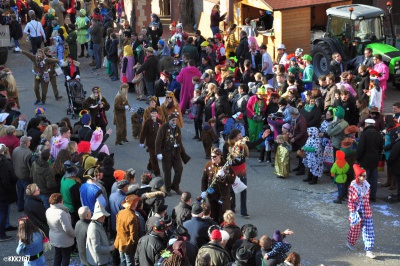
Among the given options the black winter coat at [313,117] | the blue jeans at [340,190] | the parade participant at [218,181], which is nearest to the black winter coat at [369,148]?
the blue jeans at [340,190]

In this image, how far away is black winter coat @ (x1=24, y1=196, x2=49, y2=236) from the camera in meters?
11.0

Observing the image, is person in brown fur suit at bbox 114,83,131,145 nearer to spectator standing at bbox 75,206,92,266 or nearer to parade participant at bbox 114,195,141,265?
parade participant at bbox 114,195,141,265

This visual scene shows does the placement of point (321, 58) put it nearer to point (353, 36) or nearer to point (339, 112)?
point (353, 36)

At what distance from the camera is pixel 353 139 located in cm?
1405

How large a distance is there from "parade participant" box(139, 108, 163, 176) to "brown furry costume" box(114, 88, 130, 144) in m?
1.76

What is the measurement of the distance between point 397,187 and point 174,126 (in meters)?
4.24

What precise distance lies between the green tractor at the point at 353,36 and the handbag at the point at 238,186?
336 inches

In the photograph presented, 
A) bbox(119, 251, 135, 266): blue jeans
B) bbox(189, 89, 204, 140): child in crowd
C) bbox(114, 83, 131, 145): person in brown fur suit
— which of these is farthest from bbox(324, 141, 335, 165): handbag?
bbox(119, 251, 135, 266): blue jeans

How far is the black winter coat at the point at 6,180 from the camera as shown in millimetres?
12289

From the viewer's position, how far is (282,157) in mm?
14766

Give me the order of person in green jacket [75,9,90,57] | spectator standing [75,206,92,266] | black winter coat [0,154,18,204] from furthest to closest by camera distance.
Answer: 1. person in green jacket [75,9,90,57]
2. black winter coat [0,154,18,204]
3. spectator standing [75,206,92,266]

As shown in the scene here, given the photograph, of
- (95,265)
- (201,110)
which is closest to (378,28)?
(201,110)

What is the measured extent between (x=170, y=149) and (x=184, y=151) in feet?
1.05

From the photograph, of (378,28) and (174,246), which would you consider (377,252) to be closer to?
(174,246)
